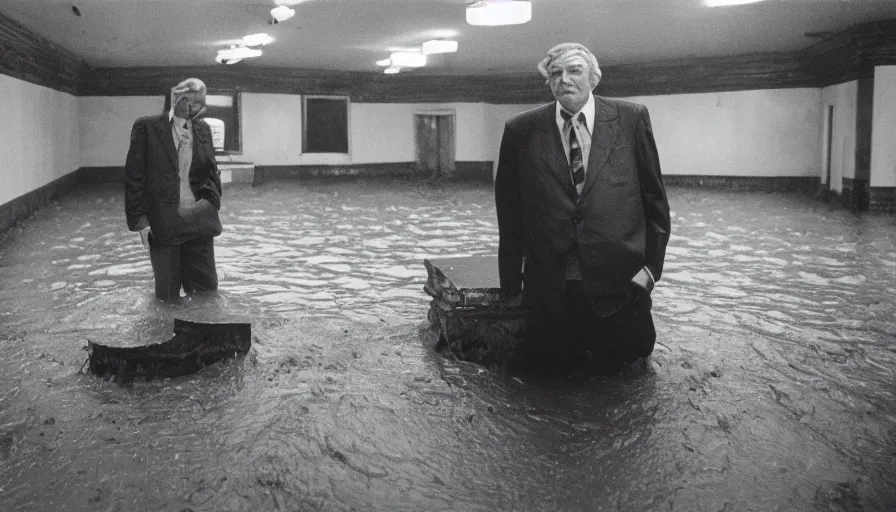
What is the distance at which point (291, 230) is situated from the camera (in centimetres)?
1282

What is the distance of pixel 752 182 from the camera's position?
2103cm

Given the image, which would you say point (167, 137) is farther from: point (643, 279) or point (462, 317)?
point (643, 279)

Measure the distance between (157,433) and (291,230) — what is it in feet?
28.3

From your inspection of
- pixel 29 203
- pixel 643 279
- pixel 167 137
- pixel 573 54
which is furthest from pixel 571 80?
pixel 29 203

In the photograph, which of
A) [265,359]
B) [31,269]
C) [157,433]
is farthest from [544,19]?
[157,433]

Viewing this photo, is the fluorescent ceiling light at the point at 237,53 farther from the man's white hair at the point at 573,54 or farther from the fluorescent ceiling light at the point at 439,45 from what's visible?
the man's white hair at the point at 573,54

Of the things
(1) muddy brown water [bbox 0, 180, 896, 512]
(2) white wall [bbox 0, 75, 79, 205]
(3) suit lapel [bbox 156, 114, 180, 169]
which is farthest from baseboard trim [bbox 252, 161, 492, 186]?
(3) suit lapel [bbox 156, 114, 180, 169]

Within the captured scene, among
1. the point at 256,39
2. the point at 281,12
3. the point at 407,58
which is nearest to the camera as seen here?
the point at 281,12

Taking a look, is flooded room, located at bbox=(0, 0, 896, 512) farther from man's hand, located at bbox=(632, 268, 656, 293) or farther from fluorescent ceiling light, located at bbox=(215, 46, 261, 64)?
fluorescent ceiling light, located at bbox=(215, 46, 261, 64)

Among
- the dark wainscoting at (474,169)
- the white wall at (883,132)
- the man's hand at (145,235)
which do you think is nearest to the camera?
the man's hand at (145,235)

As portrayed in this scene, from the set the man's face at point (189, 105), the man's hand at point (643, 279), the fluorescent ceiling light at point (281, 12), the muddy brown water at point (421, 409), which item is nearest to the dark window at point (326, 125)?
the fluorescent ceiling light at point (281, 12)

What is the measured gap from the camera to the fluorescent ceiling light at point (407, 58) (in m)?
18.8

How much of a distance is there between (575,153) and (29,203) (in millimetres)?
12415

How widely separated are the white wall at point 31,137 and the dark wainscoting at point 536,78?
121 inches
